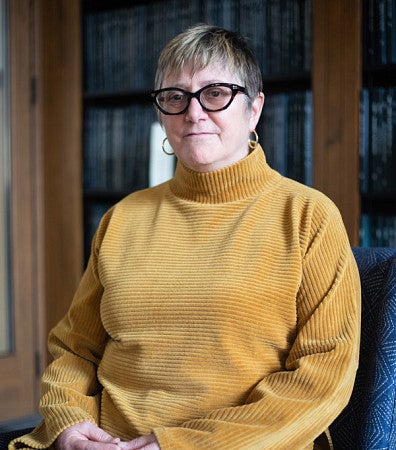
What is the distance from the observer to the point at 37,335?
313cm

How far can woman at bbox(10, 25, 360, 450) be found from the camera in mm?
1276

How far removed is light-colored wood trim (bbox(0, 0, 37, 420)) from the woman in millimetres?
1528

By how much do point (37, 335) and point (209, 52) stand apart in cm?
198

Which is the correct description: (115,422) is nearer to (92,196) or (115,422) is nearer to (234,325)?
(234,325)

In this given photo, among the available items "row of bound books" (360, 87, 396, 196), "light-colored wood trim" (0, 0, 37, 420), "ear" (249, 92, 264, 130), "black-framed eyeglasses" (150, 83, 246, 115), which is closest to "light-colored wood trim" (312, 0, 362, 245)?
"row of bound books" (360, 87, 396, 196)

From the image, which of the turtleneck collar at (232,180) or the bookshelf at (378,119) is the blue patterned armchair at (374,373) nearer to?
the turtleneck collar at (232,180)

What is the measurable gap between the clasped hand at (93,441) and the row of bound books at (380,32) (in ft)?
4.64

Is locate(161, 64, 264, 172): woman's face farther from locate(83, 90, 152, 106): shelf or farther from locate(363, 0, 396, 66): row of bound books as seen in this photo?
locate(83, 90, 152, 106): shelf

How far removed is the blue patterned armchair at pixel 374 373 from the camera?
4.20 feet

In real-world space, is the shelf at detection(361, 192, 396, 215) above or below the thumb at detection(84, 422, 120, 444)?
above

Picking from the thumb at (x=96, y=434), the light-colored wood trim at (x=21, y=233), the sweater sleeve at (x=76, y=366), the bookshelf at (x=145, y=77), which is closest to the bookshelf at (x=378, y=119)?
the bookshelf at (x=145, y=77)

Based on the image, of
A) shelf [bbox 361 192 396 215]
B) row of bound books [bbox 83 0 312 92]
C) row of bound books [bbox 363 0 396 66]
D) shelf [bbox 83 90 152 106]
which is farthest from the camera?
shelf [bbox 83 90 152 106]

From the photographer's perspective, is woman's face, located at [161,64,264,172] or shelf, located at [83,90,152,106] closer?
woman's face, located at [161,64,264,172]

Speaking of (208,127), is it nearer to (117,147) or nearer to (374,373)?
(374,373)
